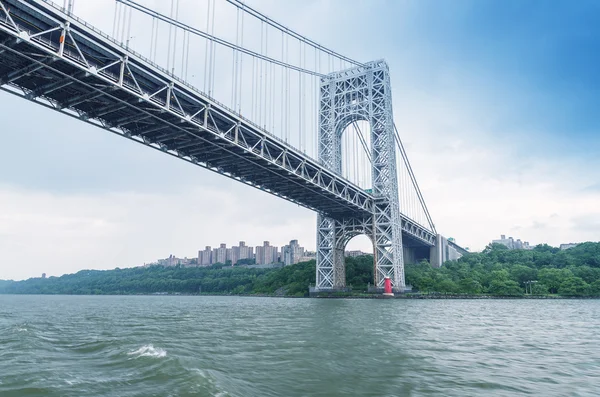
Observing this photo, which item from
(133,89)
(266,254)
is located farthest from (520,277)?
(266,254)

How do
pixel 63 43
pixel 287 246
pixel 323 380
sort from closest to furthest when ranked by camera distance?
1. pixel 323 380
2. pixel 63 43
3. pixel 287 246

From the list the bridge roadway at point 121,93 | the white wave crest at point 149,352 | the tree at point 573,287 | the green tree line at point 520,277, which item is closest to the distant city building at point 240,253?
the green tree line at point 520,277

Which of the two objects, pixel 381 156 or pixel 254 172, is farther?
pixel 381 156

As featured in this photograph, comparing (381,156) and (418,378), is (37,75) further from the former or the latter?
(381,156)

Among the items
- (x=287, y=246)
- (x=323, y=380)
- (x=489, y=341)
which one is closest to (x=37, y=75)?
(x=323, y=380)

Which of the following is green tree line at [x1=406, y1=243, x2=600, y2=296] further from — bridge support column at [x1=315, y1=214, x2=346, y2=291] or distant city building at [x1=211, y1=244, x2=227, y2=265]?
distant city building at [x1=211, y1=244, x2=227, y2=265]
